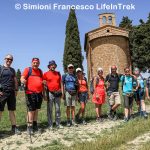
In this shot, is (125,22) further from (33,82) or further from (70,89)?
(33,82)

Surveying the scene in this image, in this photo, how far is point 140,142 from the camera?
834cm

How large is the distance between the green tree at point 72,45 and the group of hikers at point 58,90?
3300 centimetres

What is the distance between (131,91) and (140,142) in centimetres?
342

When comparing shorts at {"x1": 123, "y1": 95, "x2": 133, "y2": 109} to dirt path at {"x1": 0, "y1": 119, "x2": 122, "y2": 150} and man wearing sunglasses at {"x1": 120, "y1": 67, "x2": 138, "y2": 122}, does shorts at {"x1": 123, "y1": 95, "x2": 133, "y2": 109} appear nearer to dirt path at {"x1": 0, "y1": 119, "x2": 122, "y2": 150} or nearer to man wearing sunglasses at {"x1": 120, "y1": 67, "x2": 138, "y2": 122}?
man wearing sunglasses at {"x1": 120, "y1": 67, "x2": 138, "y2": 122}

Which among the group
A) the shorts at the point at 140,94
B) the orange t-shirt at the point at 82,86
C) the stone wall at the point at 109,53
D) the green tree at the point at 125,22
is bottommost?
the shorts at the point at 140,94

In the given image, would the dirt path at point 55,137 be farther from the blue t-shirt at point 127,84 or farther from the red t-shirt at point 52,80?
the blue t-shirt at point 127,84

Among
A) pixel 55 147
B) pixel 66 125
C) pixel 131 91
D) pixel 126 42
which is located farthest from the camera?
pixel 126 42

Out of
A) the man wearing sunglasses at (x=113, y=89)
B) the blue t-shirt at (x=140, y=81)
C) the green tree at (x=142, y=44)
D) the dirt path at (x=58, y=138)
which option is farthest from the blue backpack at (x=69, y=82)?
the green tree at (x=142, y=44)

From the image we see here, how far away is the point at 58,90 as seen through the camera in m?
10.4

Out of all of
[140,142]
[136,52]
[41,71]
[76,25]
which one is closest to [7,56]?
[41,71]

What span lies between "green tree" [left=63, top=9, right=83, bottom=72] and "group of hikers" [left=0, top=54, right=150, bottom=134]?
108ft

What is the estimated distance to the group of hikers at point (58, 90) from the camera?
9.54 meters

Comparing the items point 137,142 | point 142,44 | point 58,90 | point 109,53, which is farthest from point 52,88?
point 109,53

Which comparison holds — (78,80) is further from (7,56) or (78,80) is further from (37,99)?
(7,56)
